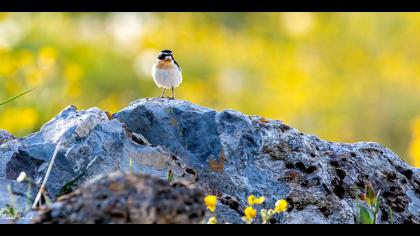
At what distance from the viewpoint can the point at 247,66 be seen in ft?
92.9

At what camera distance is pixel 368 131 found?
22609 millimetres

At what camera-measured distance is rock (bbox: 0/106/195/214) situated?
4.84 meters

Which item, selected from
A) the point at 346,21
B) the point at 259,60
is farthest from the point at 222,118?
the point at 346,21

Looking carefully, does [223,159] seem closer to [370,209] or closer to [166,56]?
[370,209]

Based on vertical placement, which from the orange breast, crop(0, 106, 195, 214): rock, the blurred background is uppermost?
the blurred background

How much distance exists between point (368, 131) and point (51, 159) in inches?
720

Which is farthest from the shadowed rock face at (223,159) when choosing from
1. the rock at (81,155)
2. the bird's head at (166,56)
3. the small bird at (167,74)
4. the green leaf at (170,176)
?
the bird's head at (166,56)

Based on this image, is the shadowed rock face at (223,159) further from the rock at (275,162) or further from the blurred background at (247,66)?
the blurred background at (247,66)

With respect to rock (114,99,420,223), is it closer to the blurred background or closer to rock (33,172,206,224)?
rock (33,172,206,224)

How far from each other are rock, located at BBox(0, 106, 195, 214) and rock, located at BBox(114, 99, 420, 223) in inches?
8.6

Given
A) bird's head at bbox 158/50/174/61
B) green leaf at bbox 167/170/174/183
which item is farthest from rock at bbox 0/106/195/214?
bird's head at bbox 158/50/174/61

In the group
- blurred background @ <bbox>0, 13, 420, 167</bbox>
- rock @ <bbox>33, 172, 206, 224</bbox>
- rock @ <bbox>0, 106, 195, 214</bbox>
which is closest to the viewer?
rock @ <bbox>33, 172, 206, 224</bbox>
